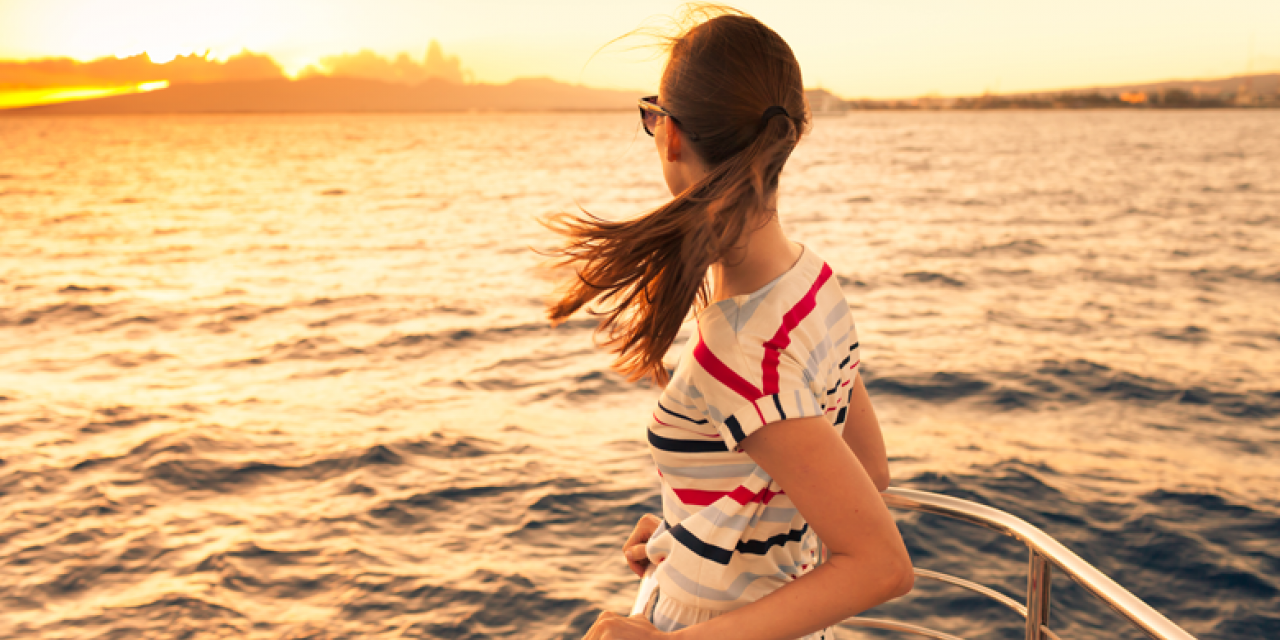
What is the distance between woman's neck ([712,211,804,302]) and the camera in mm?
1230

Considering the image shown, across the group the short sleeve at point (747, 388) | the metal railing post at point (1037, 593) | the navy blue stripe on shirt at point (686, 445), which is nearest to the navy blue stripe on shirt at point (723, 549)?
the navy blue stripe on shirt at point (686, 445)

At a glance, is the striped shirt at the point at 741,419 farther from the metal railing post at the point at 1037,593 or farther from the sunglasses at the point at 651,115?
the metal railing post at the point at 1037,593

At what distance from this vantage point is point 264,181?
56.9m

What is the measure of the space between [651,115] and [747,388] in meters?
0.54

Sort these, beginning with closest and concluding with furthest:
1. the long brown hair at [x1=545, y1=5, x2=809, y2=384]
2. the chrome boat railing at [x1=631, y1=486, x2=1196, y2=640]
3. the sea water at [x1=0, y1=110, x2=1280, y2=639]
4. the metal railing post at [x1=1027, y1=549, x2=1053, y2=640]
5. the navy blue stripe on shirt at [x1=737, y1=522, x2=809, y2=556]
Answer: the long brown hair at [x1=545, y1=5, x2=809, y2=384], the navy blue stripe on shirt at [x1=737, y1=522, x2=809, y2=556], the chrome boat railing at [x1=631, y1=486, x2=1196, y2=640], the metal railing post at [x1=1027, y1=549, x2=1053, y2=640], the sea water at [x1=0, y1=110, x2=1280, y2=639]

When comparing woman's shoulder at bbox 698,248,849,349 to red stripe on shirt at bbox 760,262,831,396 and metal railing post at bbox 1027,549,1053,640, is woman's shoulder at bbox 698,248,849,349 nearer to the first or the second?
red stripe on shirt at bbox 760,262,831,396

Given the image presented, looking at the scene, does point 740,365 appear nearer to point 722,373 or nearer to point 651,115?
point 722,373

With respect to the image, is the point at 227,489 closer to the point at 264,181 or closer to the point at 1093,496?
the point at 1093,496

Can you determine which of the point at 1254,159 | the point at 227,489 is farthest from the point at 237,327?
the point at 1254,159

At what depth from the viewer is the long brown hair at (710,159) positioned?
121 cm

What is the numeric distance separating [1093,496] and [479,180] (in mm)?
49957

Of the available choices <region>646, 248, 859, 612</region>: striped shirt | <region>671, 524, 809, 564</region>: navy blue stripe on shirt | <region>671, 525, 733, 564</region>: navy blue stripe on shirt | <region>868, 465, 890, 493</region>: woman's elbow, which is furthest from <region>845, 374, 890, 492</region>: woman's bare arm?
<region>671, 525, 733, 564</region>: navy blue stripe on shirt

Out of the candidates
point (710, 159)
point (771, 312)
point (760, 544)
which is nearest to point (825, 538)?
point (760, 544)

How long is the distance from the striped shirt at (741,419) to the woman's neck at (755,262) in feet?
0.08
